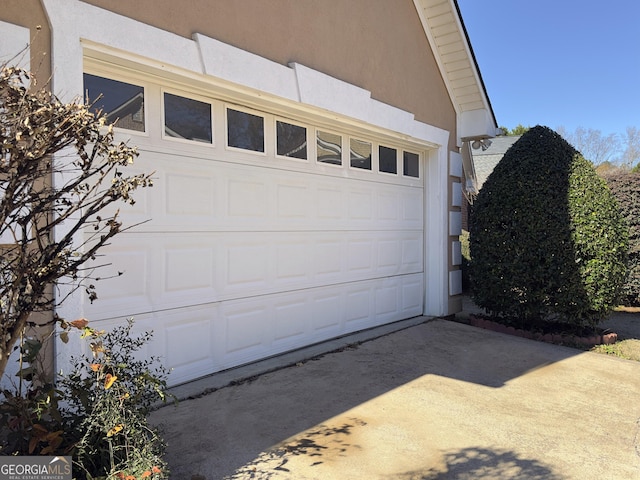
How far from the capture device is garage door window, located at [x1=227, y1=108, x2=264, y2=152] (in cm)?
457

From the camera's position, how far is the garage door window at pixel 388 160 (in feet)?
21.8

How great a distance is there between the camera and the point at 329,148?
5770mm

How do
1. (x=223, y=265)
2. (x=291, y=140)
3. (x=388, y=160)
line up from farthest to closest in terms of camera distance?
(x=388, y=160), (x=291, y=140), (x=223, y=265)

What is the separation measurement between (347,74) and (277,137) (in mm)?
1247

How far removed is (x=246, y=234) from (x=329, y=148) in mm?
1713

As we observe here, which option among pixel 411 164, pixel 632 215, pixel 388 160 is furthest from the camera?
pixel 632 215

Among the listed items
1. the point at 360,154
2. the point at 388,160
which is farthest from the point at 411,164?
the point at 360,154

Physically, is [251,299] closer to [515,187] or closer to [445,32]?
[515,187]

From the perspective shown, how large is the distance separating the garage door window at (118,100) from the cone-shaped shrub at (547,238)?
4906 millimetres

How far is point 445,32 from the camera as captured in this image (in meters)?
6.93

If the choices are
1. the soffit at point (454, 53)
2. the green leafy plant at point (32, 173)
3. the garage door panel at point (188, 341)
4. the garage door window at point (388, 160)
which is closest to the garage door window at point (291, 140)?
the garage door window at point (388, 160)

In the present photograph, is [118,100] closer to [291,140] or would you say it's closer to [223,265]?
[223,265]

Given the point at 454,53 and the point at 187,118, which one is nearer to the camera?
the point at 187,118

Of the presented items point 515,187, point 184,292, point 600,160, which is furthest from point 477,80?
point 600,160
